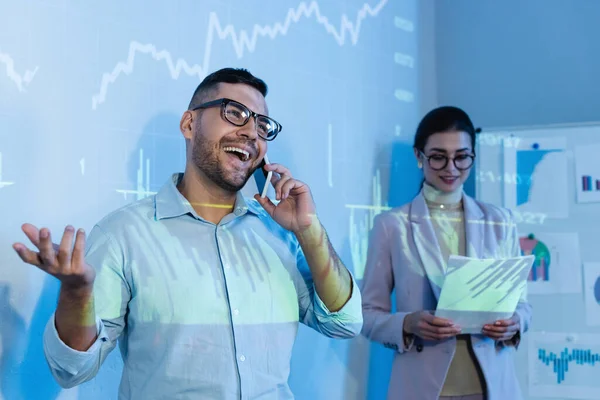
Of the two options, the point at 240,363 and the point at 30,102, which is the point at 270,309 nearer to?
the point at 240,363

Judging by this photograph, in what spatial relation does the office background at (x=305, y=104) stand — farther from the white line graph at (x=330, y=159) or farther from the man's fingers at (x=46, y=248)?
the man's fingers at (x=46, y=248)

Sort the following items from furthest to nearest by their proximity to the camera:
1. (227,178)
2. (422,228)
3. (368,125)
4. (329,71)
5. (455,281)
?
(368,125)
(329,71)
(422,228)
(455,281)
(227,178)

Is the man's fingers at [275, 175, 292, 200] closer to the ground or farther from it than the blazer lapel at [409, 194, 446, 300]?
farther from it

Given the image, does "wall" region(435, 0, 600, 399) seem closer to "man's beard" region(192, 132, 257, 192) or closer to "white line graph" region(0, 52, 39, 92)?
"man's beard" region(192, 132, 257, 192)

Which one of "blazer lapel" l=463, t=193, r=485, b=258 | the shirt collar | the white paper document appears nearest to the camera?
the shirt collar

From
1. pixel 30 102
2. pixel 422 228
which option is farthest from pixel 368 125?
pixel 30 102

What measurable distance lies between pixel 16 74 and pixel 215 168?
0.48 m

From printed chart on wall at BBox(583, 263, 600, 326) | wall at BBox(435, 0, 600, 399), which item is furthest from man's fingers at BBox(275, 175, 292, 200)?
printed chart on wall at BBox(583, 263, 600, 326)

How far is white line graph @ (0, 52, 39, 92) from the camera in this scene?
1.58 meters

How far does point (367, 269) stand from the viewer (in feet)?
7.66

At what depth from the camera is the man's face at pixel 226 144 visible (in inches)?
61.6

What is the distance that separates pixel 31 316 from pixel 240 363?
50cm

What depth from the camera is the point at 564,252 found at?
2.60 m

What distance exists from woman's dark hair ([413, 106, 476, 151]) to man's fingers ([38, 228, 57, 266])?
1470mm
